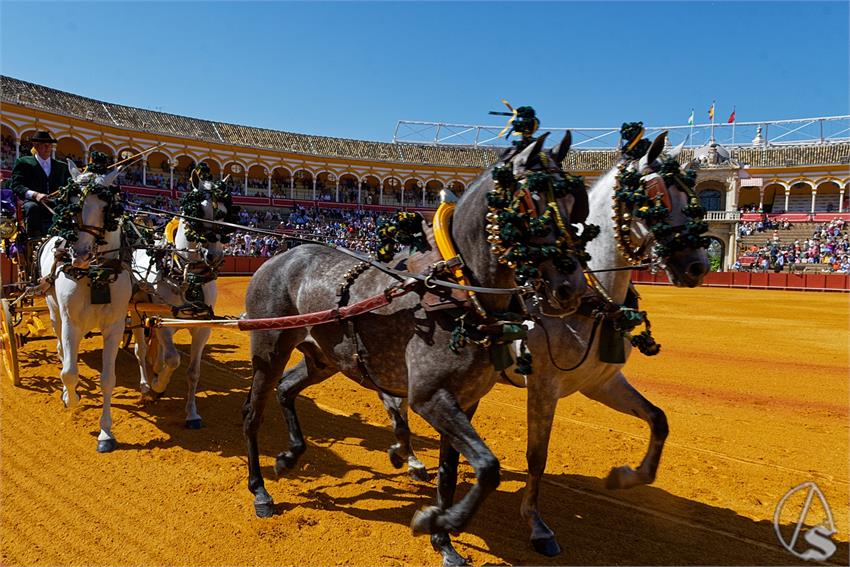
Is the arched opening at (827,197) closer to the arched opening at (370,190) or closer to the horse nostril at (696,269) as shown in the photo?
the arched opening at (370,190)

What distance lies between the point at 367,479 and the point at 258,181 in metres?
47.7

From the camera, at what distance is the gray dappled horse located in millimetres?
3158

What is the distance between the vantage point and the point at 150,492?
463cm

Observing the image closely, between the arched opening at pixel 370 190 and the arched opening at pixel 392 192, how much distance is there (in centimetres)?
68

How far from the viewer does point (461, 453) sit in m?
3.26

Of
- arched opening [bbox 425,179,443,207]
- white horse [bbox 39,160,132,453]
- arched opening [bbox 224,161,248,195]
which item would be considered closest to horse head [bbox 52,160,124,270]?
white horse [bbox 39,160,132,453]

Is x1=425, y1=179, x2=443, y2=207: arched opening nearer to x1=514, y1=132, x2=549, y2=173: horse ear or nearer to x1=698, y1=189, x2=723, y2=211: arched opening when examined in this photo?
x1=698, y1=189, x2=723, y2=211: arched opening

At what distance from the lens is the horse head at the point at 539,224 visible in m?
3.04

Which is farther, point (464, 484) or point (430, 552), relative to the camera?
point (464, 484)

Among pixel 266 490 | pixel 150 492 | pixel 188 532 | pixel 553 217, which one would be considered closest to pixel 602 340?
pixel 553 217

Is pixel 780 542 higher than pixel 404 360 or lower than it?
lower

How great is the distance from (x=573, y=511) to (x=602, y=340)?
150cm

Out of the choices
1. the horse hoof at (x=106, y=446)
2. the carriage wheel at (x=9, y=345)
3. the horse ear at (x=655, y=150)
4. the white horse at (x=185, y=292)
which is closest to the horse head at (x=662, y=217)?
the horse ear at (x=655, y=150)

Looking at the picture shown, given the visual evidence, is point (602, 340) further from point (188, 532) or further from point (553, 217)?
point (188, 532)
